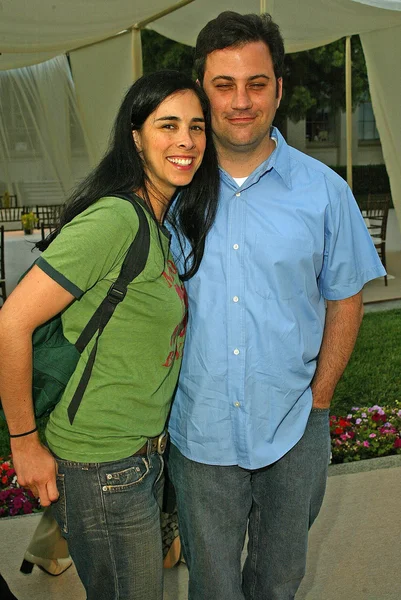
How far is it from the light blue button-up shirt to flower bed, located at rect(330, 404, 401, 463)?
275cm

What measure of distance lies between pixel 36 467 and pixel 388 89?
6915mm

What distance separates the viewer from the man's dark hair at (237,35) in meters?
2.30

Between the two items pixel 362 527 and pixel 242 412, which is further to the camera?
pixel 362 527

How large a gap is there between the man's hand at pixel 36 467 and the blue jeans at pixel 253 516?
513 millimetres

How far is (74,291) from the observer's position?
5.89 feet

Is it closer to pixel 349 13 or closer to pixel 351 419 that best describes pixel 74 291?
pixel 351 419

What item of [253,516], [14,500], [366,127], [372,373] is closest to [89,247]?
[253,516]

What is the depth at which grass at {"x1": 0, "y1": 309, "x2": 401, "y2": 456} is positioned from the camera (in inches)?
237

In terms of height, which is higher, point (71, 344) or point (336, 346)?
point (71, 344)

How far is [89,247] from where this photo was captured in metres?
1.79

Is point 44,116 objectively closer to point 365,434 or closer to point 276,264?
point 365,434

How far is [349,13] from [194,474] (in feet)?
22.0

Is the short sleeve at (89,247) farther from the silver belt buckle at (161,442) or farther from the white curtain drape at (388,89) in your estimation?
the white curtain drape at (388,89)

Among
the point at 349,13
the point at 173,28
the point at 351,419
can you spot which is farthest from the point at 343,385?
the point at 173,28
